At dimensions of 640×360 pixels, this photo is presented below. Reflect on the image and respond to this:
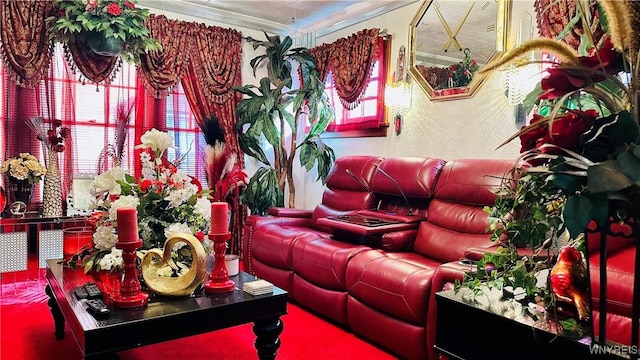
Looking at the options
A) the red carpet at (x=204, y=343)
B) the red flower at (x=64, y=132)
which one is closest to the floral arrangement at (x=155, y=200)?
the red carpet at (x=204, y=343)

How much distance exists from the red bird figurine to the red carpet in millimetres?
1717

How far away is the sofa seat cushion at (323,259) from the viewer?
2941 millimetres

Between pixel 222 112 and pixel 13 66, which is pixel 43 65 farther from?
pixel 222 112

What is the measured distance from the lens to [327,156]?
180 inches

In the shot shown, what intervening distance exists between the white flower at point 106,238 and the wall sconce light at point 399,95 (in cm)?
260

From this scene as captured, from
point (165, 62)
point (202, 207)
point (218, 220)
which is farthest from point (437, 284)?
point (165, 62)

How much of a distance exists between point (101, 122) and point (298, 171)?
2.12 metres

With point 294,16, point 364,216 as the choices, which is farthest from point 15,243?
point 294,16

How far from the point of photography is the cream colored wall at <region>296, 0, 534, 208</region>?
323 centimetres

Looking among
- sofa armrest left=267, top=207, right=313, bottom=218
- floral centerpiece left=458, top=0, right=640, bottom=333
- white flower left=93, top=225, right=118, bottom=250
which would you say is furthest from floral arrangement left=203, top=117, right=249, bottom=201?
floral centerpiece left=458, top=0, right=640, bottom=333

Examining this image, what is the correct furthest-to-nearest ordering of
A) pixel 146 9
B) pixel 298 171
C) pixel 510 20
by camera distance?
pixel 298 171 → pixel 146 9 → pixel 510 20

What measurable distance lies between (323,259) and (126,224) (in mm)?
1550

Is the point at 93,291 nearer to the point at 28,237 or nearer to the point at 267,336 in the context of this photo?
the point at 267,336

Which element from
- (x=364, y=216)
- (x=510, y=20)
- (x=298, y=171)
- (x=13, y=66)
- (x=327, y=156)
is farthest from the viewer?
(x=298, y=171)
